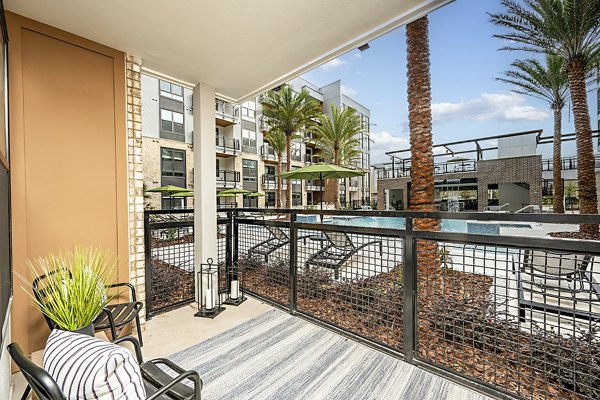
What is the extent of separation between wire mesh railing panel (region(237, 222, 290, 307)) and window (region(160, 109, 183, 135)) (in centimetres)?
1497

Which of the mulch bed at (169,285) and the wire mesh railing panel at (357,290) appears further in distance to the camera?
the mulch bed at (169,285)

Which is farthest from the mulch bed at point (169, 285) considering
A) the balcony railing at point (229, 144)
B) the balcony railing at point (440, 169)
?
the balcony railing at point (229, 144)

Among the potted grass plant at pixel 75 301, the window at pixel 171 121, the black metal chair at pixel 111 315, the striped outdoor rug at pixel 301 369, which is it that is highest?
the window at pixel 171 121

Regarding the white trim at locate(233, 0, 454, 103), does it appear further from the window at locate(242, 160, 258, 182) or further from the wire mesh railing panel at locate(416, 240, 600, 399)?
the window at locate(242, 160, 258, 182)

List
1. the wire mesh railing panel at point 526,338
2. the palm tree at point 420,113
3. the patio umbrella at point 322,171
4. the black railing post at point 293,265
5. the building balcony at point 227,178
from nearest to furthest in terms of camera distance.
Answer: the wire mesh railing panel at point 526,338, the black railing post at point 293,265, the palm tree at point 420,113, the patio umbrella at point 322,171, the building balcony at point 227,178

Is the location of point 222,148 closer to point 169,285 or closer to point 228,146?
point 228,146

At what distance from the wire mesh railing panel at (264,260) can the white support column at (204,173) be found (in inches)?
22.5

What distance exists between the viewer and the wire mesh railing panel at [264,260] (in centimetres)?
→ 383

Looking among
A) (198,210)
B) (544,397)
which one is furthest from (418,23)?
(544,397)

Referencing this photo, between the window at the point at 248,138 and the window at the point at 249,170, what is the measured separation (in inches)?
55.0

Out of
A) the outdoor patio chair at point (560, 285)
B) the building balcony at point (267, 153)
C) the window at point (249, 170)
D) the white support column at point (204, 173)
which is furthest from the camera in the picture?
the building balcony at point (267, 153)

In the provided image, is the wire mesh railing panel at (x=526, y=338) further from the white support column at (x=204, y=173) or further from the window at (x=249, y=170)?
the window at (x=249, y=170)

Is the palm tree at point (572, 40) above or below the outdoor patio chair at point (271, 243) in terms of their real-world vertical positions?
above

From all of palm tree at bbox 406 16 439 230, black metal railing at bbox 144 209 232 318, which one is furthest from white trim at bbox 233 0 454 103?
black metal railing at bbox 144 209 232 318
